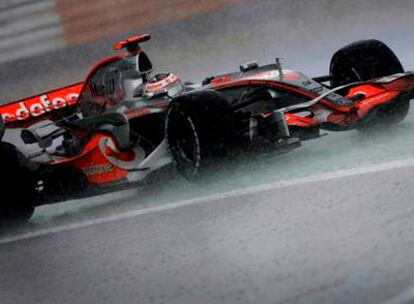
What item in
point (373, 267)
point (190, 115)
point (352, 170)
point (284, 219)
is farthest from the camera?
point (190, 115)

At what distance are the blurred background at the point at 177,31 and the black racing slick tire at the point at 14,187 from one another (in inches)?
163

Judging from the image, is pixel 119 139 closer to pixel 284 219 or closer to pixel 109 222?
pixel 109 222

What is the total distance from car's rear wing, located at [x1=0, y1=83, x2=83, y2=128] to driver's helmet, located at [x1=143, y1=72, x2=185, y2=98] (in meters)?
0.72

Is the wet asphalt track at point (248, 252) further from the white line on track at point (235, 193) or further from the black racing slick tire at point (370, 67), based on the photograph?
the black racing slick tire at point (370, 67)

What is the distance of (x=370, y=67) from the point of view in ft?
21.6

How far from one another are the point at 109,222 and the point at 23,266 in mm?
690

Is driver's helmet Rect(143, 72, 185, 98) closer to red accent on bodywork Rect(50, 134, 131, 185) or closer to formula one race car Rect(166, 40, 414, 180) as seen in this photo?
formula one race car Rect(166, 40, 414, 180)

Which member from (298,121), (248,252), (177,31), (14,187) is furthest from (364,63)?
(177,31)

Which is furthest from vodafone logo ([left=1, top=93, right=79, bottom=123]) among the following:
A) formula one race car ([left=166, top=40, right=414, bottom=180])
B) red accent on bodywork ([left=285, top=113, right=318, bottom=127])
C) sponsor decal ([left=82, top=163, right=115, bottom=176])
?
red accent on bodywork ([left=285, top=113, right=318, bottom=127])

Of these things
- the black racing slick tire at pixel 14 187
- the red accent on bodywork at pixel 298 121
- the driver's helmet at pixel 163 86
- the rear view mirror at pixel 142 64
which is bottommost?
the black racing slick tire at pixel 14 187

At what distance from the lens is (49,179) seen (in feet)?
20.8

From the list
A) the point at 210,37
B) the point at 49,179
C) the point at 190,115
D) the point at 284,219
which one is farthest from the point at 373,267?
the point at 210,37

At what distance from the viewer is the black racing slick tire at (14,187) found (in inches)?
243

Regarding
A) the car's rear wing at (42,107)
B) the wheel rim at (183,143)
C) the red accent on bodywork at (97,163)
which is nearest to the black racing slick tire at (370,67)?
the wheel rim at (183,143)
